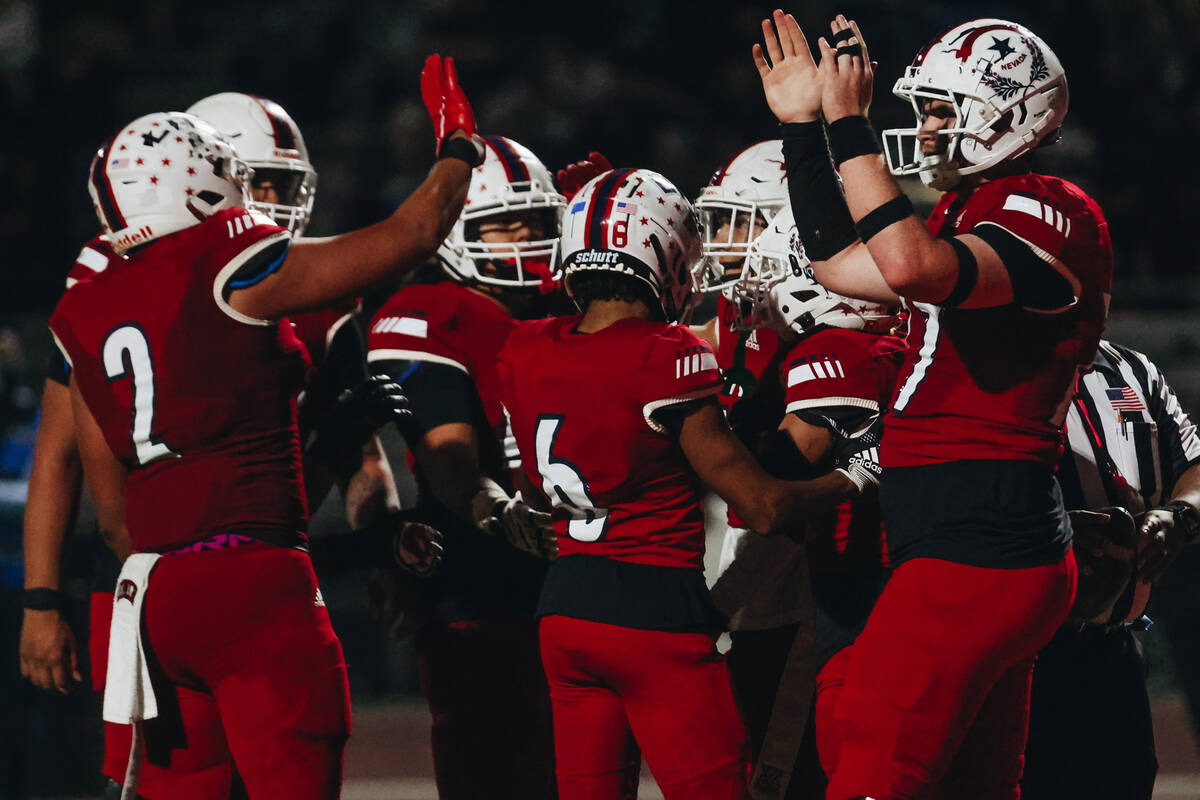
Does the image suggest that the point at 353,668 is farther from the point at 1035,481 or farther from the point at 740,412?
the point at 1035,481

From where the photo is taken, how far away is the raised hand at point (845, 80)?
9.00 feet

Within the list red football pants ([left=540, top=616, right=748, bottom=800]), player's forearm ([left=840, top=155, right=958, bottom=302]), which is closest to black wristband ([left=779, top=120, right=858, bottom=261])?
player's forearm ([left=840, top=155, right=958, bottom=302])

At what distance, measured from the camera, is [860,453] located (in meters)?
3.24

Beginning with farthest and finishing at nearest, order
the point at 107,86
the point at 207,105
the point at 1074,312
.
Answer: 1. the point at 107,86
2. the point at 207,105
3. the point at 1074,312

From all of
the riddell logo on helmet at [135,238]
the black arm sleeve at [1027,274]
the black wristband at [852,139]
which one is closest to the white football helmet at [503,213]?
the riddell logo on helmet at [135,238]

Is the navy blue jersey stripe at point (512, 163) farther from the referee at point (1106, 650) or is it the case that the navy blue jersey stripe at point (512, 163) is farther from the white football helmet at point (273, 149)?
the referee at point (1106, 650)

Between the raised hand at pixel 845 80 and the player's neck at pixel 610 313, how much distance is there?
1.83 feet

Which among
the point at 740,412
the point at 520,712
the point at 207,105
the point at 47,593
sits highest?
the point at 207,105

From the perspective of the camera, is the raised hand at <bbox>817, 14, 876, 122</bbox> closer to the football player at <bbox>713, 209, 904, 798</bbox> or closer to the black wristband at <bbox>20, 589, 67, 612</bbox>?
the football player at <bbox>713, 209, 904, 798</bbox>

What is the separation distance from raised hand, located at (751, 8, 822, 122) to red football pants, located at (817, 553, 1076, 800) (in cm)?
88

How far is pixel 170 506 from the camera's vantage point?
2969mm

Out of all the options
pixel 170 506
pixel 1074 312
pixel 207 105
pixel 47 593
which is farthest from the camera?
pixel 207 105

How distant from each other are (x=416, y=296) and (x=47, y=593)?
3.70 feet

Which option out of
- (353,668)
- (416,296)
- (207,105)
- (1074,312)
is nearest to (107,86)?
(353,668)
